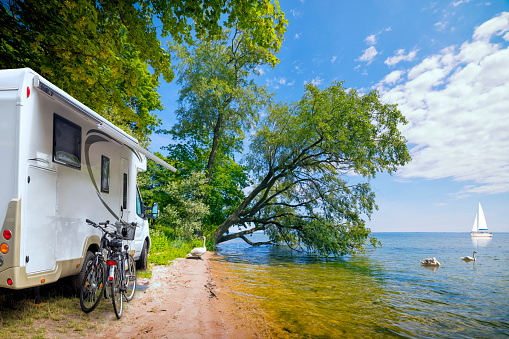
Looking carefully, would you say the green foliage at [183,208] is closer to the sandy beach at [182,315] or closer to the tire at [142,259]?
the tire at [142,259]

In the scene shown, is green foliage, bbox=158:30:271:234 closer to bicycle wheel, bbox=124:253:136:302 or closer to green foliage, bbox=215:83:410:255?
green foliage, bbox=215:83:410:255

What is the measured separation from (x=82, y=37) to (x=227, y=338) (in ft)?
20.0

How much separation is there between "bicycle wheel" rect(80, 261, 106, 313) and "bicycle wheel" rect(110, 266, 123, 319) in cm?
19

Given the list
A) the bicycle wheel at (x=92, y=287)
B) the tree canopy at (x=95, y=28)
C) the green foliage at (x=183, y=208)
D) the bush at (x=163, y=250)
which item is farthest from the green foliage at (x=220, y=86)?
the bicycle wheel at (x=92, y=287)

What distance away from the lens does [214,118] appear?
21.9 meters

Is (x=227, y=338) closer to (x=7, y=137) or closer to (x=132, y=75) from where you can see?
(x=7, y=137)

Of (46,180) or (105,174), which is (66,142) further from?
(105,174)

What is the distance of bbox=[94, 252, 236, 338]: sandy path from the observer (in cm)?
436

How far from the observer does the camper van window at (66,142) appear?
4.49 m

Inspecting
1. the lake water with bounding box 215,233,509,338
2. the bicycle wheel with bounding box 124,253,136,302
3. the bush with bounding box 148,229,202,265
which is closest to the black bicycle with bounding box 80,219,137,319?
the bicycle wheel with bounding box 124,253,136,302

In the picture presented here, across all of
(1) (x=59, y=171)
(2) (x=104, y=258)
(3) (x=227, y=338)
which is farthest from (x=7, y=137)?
(3) (x=227, y=338)

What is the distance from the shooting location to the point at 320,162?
63.0ft

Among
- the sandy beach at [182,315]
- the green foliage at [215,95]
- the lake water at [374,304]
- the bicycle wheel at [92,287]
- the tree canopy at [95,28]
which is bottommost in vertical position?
the lake water at [374,304]

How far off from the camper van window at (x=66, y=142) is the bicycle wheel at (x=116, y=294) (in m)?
1.91
